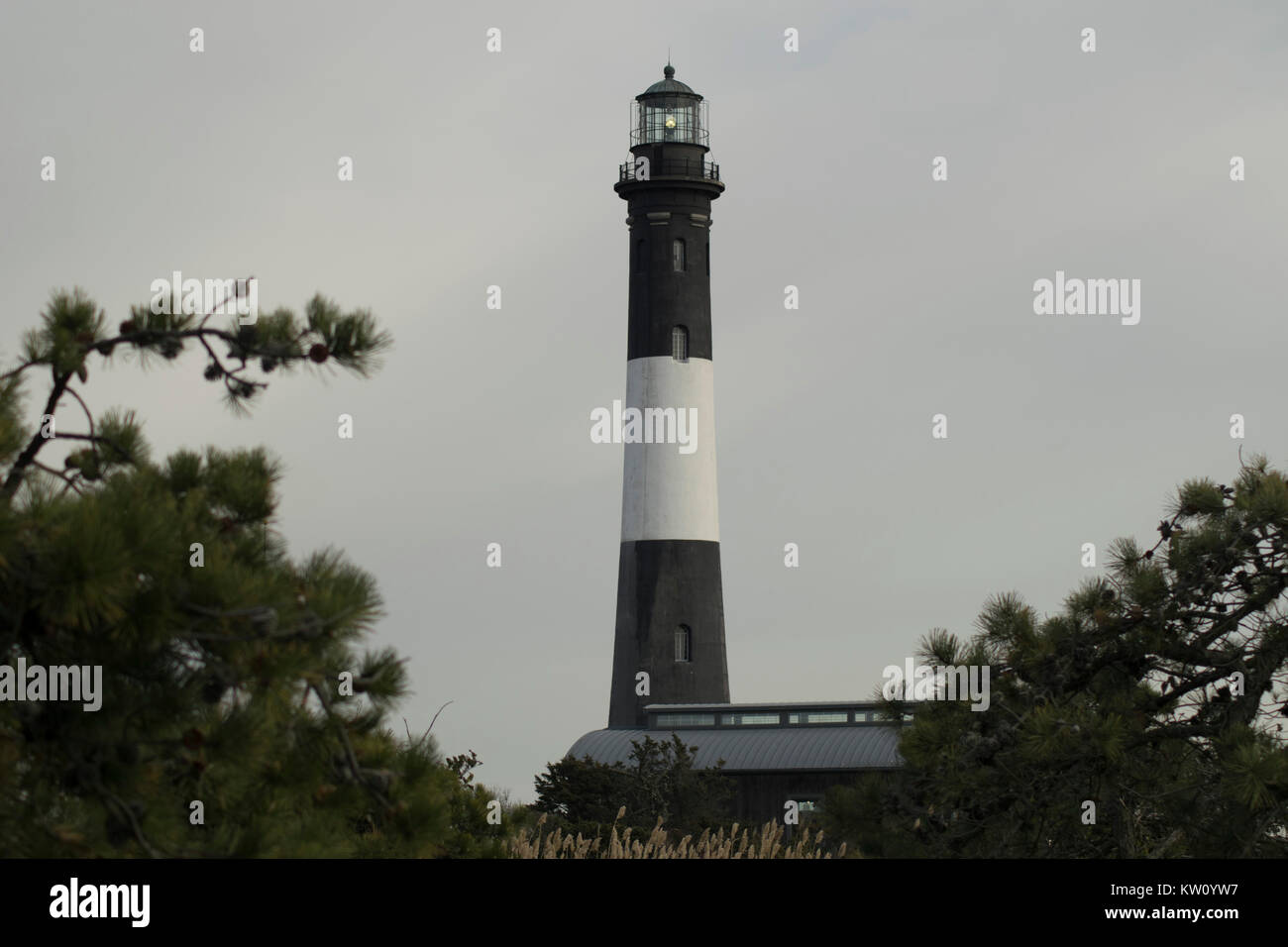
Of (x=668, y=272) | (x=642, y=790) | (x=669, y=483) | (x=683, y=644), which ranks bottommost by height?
(x=642, y=790)

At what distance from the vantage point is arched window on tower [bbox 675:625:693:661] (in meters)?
47.5

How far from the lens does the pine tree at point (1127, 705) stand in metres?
12.4

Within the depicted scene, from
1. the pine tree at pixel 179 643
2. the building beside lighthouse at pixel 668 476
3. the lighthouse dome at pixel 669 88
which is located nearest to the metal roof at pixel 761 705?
the building beside lighthouse at pixel 668 476

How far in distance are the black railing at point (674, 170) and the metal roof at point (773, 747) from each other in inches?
578

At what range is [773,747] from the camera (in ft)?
138

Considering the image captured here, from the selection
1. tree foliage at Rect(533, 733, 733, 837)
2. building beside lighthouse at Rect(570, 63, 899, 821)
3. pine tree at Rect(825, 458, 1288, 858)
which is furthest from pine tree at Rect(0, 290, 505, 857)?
building beside lighthouse at Rect(570, 63, 899, 821)

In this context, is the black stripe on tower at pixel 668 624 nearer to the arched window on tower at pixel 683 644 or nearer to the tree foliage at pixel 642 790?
the arched window on tower at pixel 683 644

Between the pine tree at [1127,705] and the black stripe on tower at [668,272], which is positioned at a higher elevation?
the black stripe on tower at [668,272]

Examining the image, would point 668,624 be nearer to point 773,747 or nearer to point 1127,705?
point 773,747

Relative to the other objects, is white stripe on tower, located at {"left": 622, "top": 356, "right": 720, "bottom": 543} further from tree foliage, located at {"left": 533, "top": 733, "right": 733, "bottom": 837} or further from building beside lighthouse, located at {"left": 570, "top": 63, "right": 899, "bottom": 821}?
tree foliage, located at {"left": 533, "top": 733, "right": 733, "bottom": 837}

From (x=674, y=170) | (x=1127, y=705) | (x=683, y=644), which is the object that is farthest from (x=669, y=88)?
(x=1127, y=705)

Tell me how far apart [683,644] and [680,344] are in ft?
25.3
